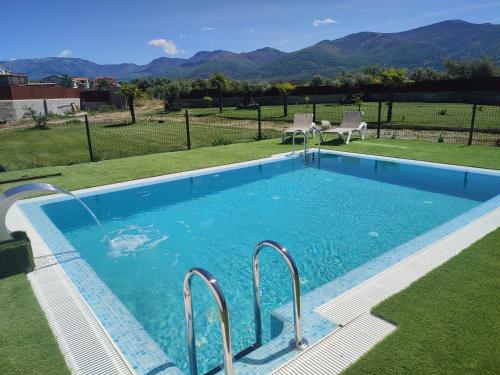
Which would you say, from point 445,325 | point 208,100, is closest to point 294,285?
point 445,325

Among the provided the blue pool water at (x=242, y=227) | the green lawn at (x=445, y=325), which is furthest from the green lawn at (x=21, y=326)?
the green lawn at (x=445, y=325)

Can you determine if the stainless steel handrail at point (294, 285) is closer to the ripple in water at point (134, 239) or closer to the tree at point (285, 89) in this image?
the ripple in water at point (134, 239)

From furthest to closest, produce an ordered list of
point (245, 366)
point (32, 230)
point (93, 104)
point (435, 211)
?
point (93, 104), point (435, 211), point (32, 230), point (245, 366)

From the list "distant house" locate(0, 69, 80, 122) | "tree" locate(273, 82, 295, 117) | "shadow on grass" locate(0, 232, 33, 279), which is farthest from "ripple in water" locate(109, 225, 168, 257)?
"distant house" locate(0, 69, 80, 122)

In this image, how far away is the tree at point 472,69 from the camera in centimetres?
4225

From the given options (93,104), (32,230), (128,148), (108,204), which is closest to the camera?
(32,230)

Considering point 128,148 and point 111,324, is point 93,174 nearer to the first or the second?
point 128,148

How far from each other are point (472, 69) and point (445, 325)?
52009 mm

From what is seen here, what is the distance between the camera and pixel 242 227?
6.45 m

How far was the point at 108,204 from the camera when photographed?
Answer: 752 centimetres

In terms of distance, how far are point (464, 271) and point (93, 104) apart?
150 feet

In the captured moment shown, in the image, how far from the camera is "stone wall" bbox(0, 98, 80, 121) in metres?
30.4

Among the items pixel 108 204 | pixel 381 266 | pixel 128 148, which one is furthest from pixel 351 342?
pixel 128 148

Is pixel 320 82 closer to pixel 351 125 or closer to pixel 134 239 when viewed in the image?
pixel 351 125
